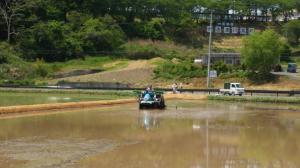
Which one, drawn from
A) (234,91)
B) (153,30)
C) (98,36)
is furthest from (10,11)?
(234,91)

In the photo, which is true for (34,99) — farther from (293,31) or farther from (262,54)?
(293,31)

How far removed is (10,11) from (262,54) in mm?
46239

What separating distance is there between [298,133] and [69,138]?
33.9ft

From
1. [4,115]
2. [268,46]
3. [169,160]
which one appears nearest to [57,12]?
[268,46]

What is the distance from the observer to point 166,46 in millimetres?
109312

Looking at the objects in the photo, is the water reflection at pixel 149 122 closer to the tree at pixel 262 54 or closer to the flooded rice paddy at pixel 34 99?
the flooded rice paddy at pixel 34 99

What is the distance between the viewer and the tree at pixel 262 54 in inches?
2847

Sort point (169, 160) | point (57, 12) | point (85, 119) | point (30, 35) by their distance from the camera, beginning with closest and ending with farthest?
point (169, 160)
point (85, 119)
point (30, 35)
point (57, 12)

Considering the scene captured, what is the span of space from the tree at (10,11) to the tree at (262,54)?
42.4m

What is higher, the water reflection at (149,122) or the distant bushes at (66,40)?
the distant bushes at (66,40)

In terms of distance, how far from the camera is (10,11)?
9369 centimetres

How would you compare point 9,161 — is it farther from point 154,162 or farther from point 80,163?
point 154,162

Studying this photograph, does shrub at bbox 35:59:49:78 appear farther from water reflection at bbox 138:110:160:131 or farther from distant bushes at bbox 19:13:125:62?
water reflection at bbox 138:110:160:131

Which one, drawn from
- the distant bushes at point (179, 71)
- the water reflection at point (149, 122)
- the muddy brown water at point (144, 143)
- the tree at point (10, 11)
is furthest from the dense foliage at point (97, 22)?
the muddy brown water at point (144, 143)
